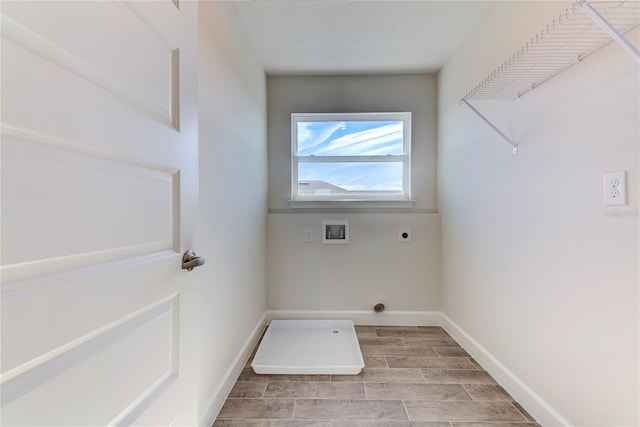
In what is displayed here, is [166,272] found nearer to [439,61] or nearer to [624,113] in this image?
[624,113]

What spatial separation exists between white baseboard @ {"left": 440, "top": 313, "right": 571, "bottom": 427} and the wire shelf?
4.84 ft

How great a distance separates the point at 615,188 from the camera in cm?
103

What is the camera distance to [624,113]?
101 cm

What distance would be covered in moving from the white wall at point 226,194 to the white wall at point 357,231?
1.21 ft

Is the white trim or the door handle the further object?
the door handle

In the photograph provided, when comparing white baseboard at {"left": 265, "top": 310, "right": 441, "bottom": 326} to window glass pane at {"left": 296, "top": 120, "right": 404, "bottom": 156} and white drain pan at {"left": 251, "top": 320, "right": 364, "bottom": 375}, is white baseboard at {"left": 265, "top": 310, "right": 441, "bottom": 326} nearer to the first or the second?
white drain pan at {"left": 251, "top": 320, "right": 364, "bottom": 375}

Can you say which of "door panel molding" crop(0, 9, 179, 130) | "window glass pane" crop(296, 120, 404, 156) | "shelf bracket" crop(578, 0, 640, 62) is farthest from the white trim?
"window glass pane" crop(296, 120, 404, 156)

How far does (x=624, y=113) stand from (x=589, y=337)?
2.77 ft

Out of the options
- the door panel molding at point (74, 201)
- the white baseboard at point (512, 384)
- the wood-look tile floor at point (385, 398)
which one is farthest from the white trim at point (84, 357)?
the white baseboard at point (512, 384)

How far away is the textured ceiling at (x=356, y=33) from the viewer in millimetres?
1798

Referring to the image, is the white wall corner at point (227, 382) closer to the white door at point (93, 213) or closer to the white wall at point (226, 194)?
the white wall at point (226, 194)

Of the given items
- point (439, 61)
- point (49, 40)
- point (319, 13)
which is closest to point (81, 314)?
point (49, 40)

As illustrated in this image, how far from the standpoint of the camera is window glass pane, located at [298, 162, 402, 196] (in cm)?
276

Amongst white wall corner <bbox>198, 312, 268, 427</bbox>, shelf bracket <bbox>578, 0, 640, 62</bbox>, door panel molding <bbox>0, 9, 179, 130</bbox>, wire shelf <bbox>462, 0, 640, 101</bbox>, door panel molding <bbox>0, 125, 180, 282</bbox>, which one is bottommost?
white wall corner <bbox>198, 312, 268, 427</bbox>
